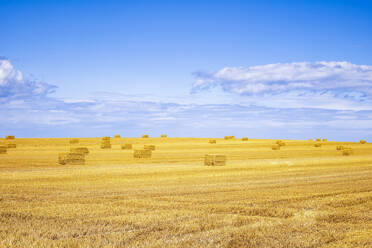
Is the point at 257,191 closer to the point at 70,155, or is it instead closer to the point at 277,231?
the point at 277,231

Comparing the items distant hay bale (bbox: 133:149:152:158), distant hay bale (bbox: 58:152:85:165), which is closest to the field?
distant hay bale (bbox: 58:152:85:165)

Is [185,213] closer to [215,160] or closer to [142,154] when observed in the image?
[215,160]

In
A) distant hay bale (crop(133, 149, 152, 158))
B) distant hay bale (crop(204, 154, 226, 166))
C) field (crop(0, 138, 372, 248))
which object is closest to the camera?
field (crop(0, 138, 372, 248))

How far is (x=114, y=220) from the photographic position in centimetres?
924

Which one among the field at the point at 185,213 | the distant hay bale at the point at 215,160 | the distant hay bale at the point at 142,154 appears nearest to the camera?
the field at the point at 185,213

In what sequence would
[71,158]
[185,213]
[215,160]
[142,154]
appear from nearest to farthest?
[185,213] → [215,160] → [71,158] → [142,154]

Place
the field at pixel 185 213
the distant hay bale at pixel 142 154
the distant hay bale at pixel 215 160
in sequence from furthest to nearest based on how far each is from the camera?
the distant hay bale at pixel 142 154 < the distant hay bale at pixel 215 160 < the field at pixel 185 213

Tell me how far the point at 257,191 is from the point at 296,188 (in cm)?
178

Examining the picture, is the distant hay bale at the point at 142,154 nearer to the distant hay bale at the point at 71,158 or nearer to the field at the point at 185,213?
the distant hay bale at the point at 71,158

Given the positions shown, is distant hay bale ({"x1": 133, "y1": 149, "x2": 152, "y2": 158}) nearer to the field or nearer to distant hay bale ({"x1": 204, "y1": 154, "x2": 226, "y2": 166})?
distant hay bale ({"x1": 204, "y1": 154, "x2": 226, "y2": 166})

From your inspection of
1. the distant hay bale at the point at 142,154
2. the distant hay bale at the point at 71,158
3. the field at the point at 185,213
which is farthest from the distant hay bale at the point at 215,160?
the field at the point at 185,213

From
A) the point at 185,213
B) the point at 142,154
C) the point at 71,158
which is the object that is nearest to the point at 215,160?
the point at 142,154

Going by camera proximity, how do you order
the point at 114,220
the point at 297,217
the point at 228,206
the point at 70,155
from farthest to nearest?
1. the point at 70,155
2. the point at 228,206
3. the point at 297,217
4. the point at 114,220

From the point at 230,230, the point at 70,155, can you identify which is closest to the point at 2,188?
the point at 230,230
